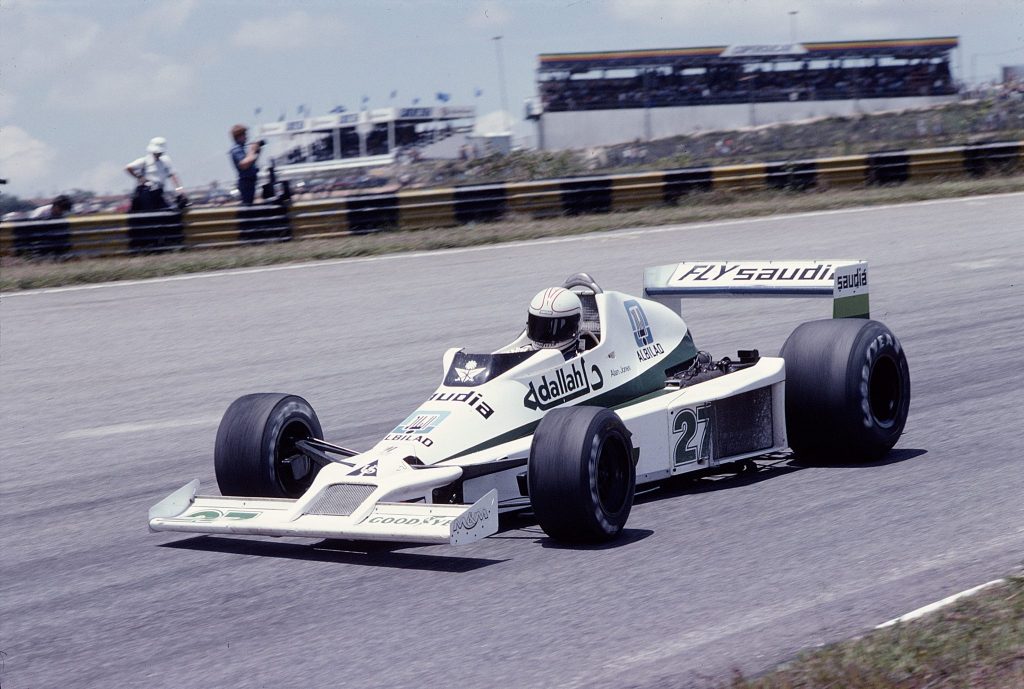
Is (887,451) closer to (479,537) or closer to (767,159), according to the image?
(479,537)

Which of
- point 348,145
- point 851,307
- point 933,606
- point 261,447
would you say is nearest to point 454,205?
point 851,307

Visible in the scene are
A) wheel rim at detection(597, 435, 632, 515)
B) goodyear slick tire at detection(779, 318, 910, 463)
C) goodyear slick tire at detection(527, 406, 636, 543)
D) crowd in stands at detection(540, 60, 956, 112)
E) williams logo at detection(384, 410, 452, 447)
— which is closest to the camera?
goodyear slick tire at detection(527, 406, 636, 543)

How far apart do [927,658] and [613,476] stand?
6.39ft

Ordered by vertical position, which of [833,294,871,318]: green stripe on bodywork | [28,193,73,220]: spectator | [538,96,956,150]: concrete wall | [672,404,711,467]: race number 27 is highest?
[538,96,956,150]: concrete wall

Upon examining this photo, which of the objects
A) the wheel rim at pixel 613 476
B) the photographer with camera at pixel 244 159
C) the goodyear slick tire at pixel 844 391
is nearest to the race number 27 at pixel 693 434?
the goodyear slick tire at pixel 844 391

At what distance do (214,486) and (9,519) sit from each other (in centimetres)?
110

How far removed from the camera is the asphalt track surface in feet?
14.4

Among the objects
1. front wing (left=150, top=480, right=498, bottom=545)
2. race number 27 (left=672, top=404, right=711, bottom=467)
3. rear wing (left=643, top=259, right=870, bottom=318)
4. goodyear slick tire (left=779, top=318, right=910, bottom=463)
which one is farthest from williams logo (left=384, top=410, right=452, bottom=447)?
rear wing (left=643, top=259, right=870, bottom=318)

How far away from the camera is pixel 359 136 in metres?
59.8

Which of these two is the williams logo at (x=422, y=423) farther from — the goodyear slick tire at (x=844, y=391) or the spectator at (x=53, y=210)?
the spectator at (x=53, y=210)

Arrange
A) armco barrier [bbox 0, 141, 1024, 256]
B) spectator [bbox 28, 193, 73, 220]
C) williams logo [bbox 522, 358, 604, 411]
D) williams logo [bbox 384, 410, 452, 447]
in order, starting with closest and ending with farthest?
williams logo [bbox 384, 410, 452, 447]
williams logo [bbox 522, 358, 604, 411]
armco barrier [bbox 0, 141, 1024, 256]
spectator [bbox 28, 193, 73, 220]

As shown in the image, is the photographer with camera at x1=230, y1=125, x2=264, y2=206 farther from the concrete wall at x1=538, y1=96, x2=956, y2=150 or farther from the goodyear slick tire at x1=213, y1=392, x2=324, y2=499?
the concrete wall at x1=538, y1=96, x2=956, y2=150

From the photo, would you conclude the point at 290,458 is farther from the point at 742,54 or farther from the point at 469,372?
the point at 742,54

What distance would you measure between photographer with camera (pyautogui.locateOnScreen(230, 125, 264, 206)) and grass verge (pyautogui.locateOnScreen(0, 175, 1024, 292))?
88 centimetres
